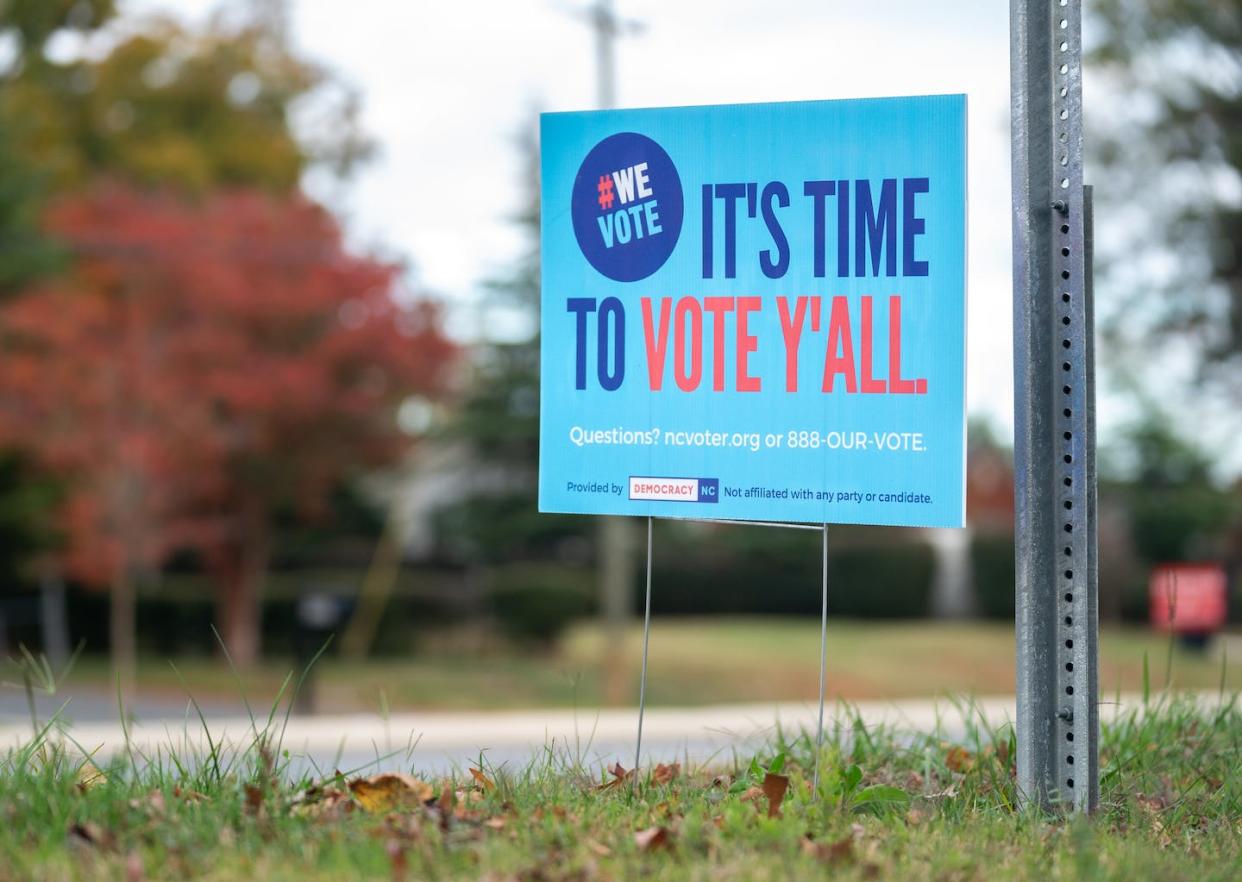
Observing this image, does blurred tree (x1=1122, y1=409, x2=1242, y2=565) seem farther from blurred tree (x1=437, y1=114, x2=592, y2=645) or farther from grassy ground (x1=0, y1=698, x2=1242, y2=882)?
grassy ground (x1=0, y1=698, x2=1242, y2=882)

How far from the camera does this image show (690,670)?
2252 centimetres

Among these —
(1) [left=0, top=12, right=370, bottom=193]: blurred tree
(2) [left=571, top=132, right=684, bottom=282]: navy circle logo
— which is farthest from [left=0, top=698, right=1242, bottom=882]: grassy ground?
(1) [left=0, top=12, right=370, bottom=193]: blurred tree

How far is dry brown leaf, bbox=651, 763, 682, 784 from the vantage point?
15.4ft

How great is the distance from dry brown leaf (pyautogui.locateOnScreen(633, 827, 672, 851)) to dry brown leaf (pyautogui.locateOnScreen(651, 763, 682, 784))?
899 mm

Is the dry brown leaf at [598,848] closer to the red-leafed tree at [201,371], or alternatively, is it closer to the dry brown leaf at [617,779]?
the dry brown leaf at [617,779]

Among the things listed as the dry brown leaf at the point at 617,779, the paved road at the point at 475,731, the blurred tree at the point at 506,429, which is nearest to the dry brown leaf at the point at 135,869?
the dry brown leaf at the point at 617,779

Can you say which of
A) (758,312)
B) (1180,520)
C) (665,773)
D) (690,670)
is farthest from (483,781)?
(1180,520)

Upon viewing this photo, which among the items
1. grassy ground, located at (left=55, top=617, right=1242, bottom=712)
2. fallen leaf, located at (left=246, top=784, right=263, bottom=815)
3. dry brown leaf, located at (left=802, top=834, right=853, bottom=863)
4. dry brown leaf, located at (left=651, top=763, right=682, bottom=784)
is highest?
fallen leaf, located at (left=246, top=784, right=263, bottom=815)

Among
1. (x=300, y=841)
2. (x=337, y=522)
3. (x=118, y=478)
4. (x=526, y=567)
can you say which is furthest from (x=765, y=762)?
(x=337, y=522)

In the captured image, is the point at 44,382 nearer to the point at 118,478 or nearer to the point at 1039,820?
the point at 118,478

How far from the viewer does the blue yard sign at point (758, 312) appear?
4.62 m

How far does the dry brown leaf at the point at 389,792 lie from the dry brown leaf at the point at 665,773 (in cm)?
75

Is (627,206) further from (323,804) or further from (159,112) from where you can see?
(159,112)

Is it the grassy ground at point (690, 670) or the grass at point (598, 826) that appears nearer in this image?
the grass at point (598, 826)
